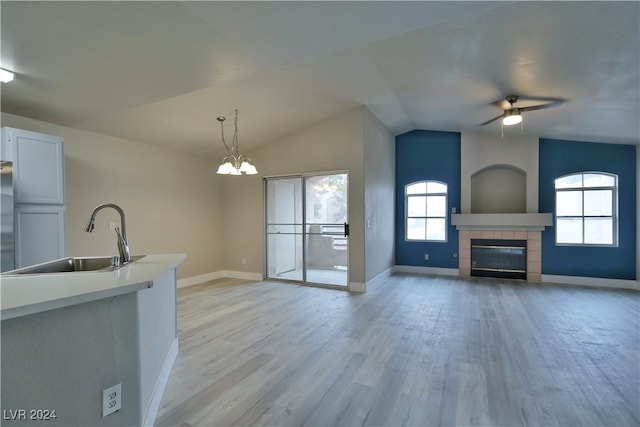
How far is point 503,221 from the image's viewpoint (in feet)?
20.2

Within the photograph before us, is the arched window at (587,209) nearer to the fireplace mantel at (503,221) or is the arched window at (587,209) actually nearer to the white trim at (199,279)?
the fireplace mantel at (503,221)

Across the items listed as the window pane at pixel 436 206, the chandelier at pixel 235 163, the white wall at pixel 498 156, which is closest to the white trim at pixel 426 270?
the window pane at pixel 436 206

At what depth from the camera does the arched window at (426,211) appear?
6.83 meters

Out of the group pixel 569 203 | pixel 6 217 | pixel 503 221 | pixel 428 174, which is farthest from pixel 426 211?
pixel 6 217

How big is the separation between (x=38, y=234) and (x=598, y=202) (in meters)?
8.61

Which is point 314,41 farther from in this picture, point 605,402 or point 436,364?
point 605,402

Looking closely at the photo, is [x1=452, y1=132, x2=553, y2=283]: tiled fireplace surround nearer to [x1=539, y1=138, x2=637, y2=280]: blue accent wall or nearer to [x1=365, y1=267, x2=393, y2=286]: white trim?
[x1=539, y1=138, x2=637, y2=280]: blue accent wall

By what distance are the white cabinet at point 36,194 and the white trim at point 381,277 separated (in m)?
4.28

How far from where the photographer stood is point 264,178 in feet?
20.0

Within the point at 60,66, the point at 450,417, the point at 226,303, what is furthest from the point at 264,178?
the point at 450,417

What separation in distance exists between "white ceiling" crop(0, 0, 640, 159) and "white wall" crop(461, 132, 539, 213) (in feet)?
3.52

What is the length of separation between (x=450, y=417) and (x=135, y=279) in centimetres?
210

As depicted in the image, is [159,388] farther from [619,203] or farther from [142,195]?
[619,203]

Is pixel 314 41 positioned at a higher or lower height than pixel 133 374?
higher
